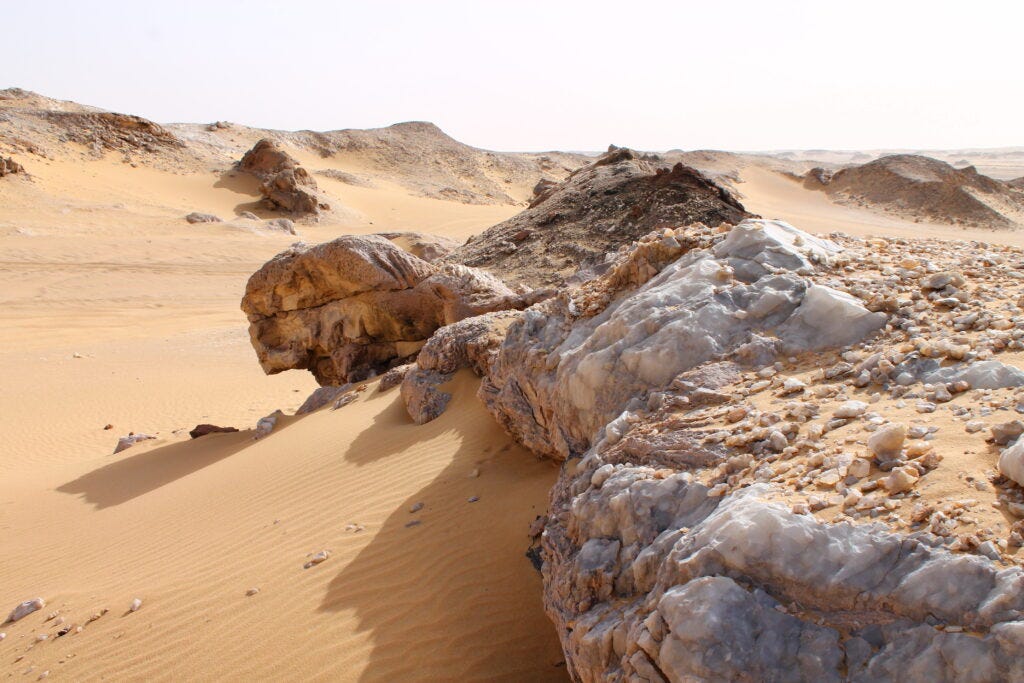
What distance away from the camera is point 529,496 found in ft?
13.1

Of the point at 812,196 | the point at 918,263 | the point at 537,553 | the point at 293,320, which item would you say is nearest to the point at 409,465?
the point at 537,553

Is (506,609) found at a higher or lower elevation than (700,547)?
lower

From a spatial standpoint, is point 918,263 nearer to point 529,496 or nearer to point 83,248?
point 529,496

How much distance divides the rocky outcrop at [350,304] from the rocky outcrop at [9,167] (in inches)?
778

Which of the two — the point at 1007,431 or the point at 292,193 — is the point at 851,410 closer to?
the point at 1007,431

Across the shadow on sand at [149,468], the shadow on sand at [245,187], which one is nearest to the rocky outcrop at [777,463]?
the shadow on sand at [149,468]

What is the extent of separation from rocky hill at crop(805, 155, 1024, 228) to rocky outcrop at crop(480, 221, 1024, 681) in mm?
19211

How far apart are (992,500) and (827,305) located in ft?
4.37

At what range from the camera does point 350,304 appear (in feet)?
26.5

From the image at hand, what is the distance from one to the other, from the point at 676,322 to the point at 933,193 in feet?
74.2

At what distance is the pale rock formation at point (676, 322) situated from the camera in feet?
9.78

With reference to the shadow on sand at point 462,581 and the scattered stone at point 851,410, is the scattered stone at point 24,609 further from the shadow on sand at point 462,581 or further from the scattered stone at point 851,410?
the scattered stone at point 851,410

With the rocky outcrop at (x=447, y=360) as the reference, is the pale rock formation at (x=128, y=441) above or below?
below

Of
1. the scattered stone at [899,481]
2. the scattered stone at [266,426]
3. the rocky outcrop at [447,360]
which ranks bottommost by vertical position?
the scattered stone at [266,426]
